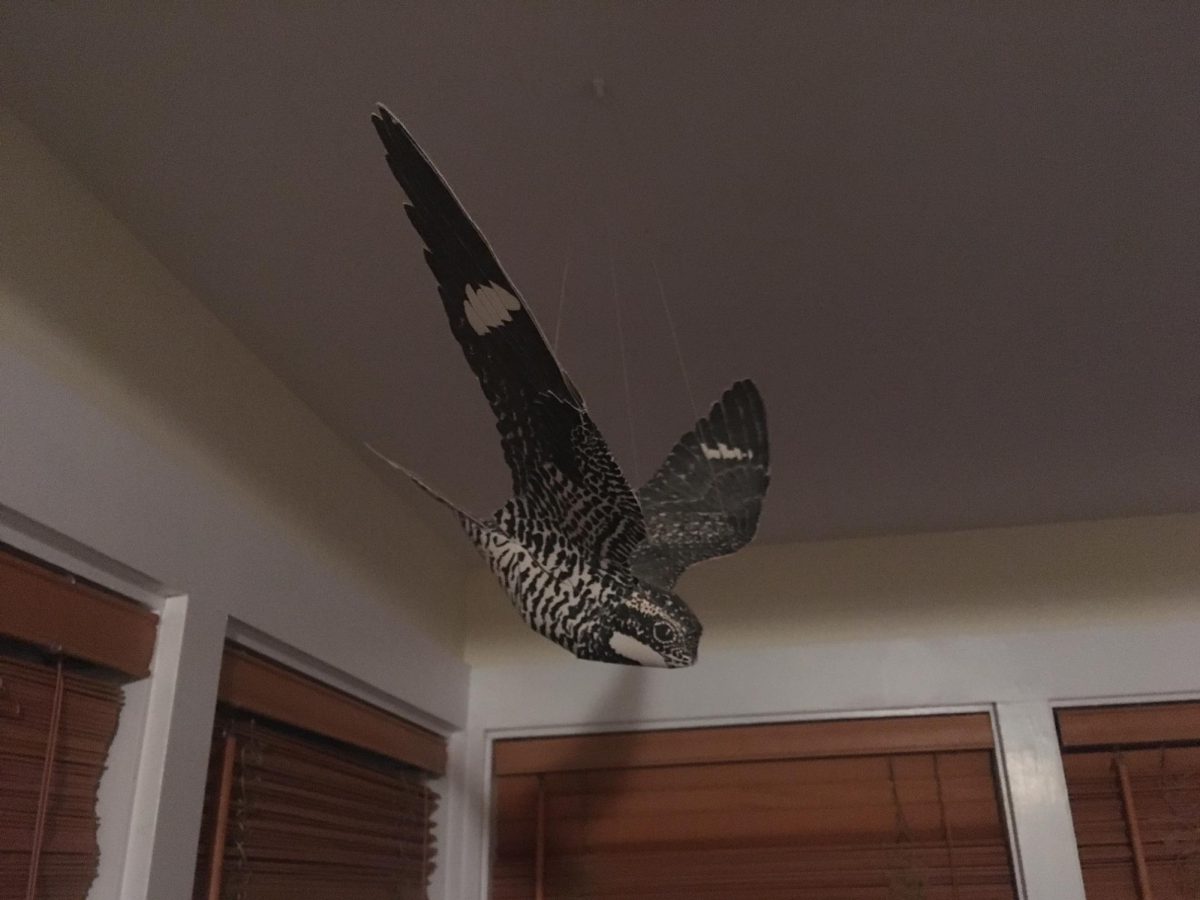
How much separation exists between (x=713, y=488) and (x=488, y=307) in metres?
0.33

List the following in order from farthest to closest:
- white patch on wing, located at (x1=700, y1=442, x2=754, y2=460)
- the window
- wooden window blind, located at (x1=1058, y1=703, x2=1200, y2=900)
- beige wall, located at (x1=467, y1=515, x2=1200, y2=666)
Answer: beige wall, located at (x1=467, y1=515, x2=1200, y2=666)
wooden window blind, located at (x1=1058, y1=703, x2=1200, y2=900)
white patch on wing, located at (x1=700, y1=442, x2=754, y2=460)
the window

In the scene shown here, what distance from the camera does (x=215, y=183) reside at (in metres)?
0.96

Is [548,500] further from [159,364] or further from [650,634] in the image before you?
[159,364]

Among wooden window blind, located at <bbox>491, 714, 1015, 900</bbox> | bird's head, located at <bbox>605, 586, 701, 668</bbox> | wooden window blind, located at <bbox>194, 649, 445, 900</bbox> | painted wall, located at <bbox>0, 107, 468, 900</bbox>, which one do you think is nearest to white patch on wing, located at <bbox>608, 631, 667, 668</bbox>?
bird's head, located at <bbox>605, 586, 701, 668</bbox>

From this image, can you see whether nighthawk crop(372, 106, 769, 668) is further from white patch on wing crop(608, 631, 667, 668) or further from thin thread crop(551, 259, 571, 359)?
thin thread crop(551, 259, 571, 359)

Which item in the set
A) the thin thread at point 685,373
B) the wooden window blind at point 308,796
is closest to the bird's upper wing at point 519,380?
the thin thread at point 685,373

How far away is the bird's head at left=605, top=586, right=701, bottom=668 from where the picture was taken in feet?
2.20

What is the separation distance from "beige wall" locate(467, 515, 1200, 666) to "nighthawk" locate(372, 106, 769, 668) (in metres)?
0.94

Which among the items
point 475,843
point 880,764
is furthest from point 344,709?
point 880,764

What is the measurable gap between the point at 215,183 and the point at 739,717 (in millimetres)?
1067

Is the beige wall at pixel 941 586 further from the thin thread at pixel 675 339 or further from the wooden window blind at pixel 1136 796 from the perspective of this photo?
the thin thread at pixel 675 339

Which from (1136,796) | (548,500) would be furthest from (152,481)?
(1136,796)

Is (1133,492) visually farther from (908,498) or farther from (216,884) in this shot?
(216,884)

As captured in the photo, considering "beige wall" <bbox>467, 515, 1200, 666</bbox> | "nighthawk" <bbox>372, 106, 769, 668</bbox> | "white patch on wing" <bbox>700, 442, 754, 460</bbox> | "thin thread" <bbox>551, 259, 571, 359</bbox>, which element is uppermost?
"thin thread" <bbox>551, 259, 571, 359</bbox>
